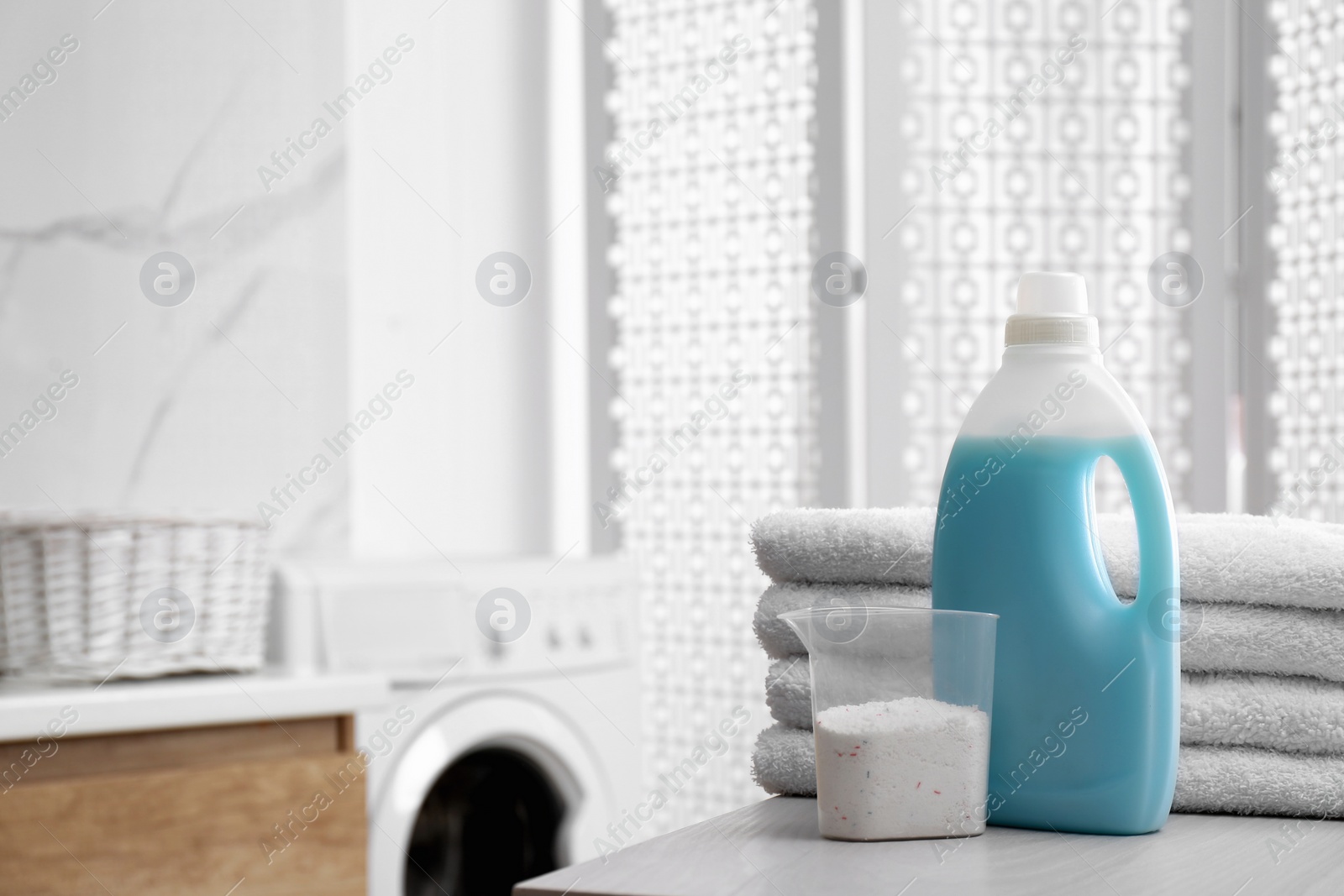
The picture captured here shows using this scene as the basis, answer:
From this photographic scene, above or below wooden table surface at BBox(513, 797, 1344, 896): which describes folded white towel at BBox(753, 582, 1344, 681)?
above

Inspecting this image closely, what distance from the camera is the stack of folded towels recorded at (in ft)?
1.57

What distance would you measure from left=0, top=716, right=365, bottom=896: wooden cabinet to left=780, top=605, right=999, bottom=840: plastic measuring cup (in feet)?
3.35

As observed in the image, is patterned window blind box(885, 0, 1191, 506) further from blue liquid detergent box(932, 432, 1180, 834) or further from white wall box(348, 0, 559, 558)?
blue liquid detergent box(932, 432, 1180, 834)

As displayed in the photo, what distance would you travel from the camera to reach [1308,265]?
4.88 feet

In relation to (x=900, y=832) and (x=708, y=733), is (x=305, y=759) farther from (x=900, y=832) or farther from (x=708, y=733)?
(x=900, y=832)

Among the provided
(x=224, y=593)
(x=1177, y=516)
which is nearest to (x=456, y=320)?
(x=224, y=593)

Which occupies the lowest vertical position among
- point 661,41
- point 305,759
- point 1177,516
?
point 305,759

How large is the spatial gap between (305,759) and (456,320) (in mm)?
988

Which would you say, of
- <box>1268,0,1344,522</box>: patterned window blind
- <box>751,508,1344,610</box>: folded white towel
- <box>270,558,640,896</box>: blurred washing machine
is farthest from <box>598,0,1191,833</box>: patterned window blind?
<box>751,508,1344,610</box>: folded white towel

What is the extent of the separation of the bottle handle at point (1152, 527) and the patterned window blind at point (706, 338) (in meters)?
1.39

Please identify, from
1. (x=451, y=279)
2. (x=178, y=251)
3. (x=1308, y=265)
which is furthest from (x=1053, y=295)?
(x=451, y=279)

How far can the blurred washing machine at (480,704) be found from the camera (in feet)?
4.89

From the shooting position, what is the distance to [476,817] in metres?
1.65

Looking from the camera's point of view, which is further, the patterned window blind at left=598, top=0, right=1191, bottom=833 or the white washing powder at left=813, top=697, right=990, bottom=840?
the patterned window blind at left=598, top=0, right=1191, bottom=833
